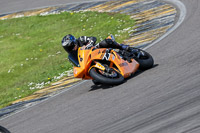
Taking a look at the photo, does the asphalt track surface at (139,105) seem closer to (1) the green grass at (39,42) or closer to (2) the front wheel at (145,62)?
(2) the front wheel at (145,62)

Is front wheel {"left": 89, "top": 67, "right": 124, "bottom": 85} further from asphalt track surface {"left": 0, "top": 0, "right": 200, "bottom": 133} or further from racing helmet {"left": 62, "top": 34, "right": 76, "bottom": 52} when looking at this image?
racing helmet {"left": 62, "top": 34, "right": 76, "bottom": 52}

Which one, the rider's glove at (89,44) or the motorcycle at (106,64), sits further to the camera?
the rider's glove at (89,44)

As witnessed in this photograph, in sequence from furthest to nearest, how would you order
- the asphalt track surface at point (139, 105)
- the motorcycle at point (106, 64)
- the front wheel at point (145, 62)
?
the front wheel at point (145, 62), the motorcycle at point (106, 64), the asphalt track surface at point (139, 105)

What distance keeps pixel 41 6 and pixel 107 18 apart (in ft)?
19.1

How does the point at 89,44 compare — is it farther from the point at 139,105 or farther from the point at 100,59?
the point at 139,105

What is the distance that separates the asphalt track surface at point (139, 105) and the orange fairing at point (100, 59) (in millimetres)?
264

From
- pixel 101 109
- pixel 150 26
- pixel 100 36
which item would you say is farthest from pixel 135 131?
pixel 100 36

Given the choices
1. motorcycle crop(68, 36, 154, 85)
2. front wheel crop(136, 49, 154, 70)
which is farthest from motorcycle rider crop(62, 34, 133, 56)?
front wheel crop(136, 49, 154, 70)

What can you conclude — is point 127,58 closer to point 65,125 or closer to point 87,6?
point 65,125

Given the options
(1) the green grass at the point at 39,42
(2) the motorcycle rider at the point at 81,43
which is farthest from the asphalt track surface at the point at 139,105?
(1) the green grass at the point at 39,42

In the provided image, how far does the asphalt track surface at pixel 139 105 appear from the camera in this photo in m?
5.88

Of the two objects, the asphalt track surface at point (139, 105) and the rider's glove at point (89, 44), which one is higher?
the rider's glove at point (89, 44)

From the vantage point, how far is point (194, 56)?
353 inches

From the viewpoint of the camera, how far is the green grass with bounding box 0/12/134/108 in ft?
41.2
